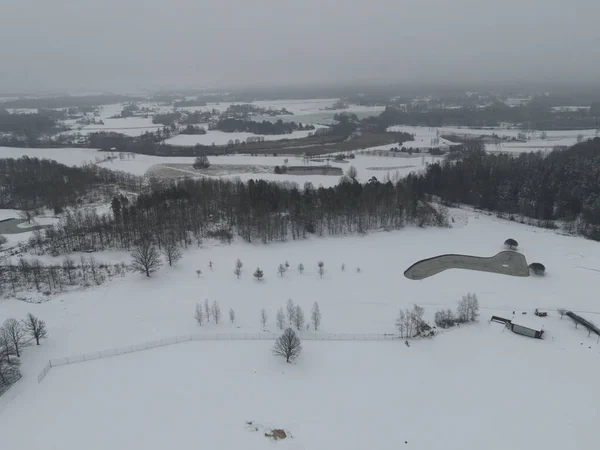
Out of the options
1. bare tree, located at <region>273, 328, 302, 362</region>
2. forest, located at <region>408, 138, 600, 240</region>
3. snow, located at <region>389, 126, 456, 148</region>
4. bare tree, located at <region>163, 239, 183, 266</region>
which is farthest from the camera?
snow, located at <region>389, 126, 456, 148</region>

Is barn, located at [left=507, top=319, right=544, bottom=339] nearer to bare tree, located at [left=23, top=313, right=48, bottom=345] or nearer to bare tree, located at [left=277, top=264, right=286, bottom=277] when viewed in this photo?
bare tree, located at [left=277, top=264, right=286, bottom=277]

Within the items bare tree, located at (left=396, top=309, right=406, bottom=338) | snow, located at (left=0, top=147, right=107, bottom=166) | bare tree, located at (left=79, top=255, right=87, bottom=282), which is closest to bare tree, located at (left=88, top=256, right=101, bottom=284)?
bare tree, located at (left=79, top=255, right=87, bottom=282)

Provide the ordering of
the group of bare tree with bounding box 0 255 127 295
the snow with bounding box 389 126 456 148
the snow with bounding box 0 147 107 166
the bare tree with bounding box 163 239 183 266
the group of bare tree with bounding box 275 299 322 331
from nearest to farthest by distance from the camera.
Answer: the group of bare tree with bounding box 275 299 322 331 < the group of bare tree with bounding box 0 255 127 295 < the bare tree with bounding box 163 239 183 266 < the snow with bounding box 0 147 107 166 < the snow with bounding box 389 126 456 148

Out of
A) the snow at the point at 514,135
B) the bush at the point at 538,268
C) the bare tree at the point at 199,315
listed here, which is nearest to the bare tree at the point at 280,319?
the bare tree at the point at 199,315

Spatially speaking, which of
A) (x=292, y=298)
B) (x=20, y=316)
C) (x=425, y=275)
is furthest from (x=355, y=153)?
(x=20, y=316)

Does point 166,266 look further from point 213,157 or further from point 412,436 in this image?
point 213,157

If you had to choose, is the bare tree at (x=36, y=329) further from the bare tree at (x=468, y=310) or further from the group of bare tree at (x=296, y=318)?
the bare tree at (x=468, y=310)
